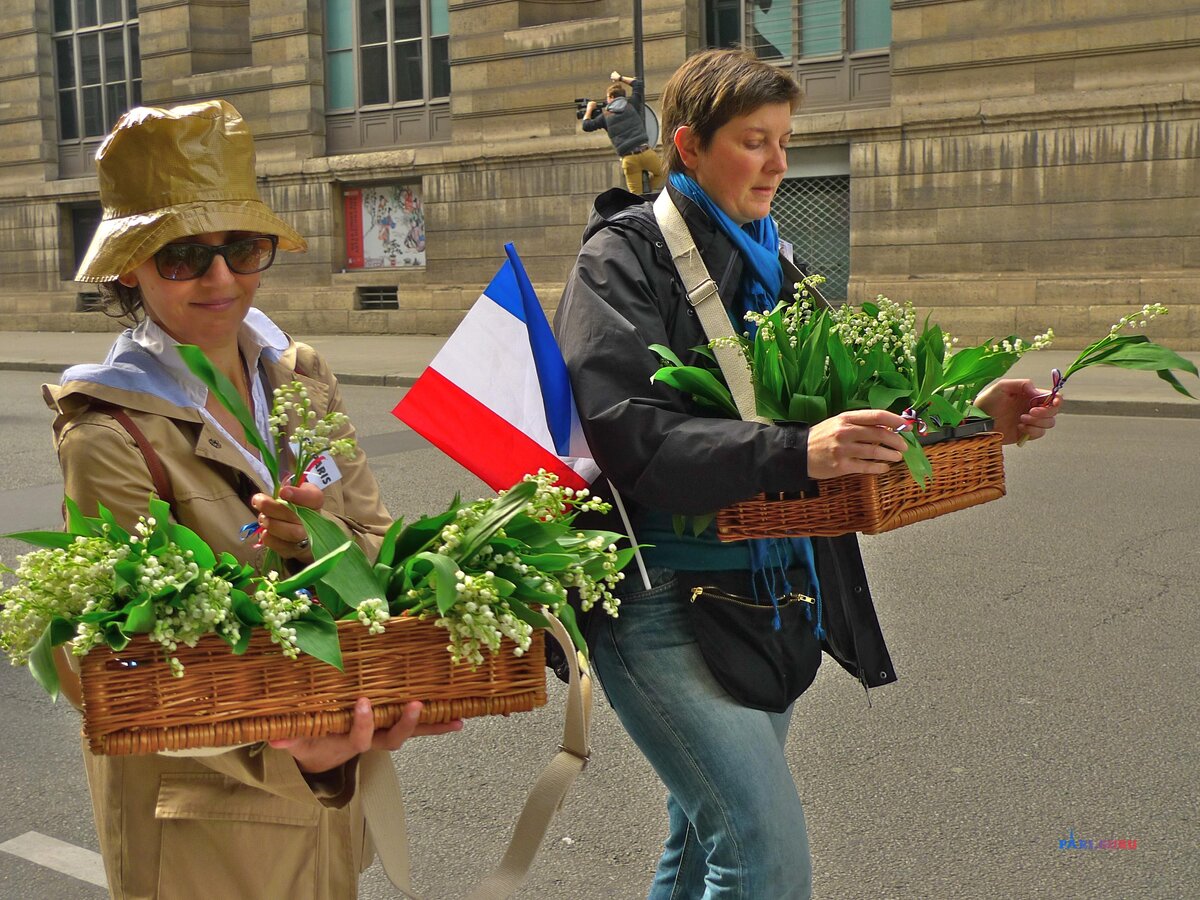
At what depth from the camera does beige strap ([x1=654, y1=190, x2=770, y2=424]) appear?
7.92 ft

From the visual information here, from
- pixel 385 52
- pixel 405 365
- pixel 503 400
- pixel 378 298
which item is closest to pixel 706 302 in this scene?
pixel 503 400

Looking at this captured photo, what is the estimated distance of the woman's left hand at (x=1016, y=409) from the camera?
278cm

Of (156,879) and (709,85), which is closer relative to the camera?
(156,879)

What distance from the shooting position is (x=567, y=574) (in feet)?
6.19

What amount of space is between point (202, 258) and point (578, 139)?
751 inches

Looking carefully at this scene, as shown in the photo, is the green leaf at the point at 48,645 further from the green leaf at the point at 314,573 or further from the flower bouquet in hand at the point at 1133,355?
the flower bouquet in hand at the point at 1133,355

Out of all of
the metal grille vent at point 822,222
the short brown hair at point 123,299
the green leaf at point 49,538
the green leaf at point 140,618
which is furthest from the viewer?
the metal grille vent at point 822,222

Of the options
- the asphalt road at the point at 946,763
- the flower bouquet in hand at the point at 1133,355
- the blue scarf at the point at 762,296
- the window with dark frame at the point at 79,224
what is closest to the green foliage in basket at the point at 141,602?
the blue scarf at the point at 762,296

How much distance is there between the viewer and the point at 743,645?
2.46 metres

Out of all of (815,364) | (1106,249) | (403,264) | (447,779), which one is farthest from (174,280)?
(403,264)

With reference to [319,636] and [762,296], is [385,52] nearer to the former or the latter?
[762,296]

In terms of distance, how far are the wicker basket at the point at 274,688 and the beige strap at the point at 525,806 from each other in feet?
0.51

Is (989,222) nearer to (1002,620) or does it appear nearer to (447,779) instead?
(1002,620)

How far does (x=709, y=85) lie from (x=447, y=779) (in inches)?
103
